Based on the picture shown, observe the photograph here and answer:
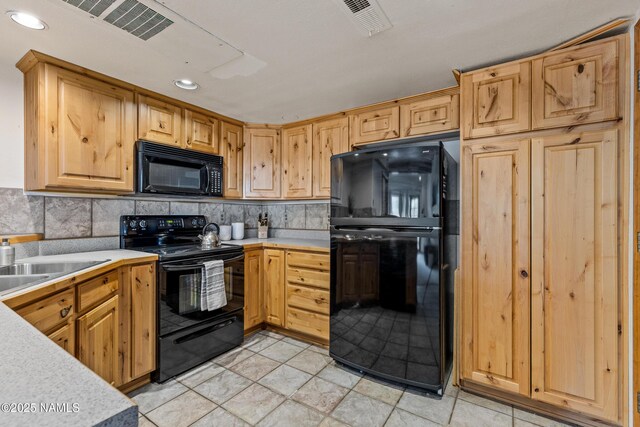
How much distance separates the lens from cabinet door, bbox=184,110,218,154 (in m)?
2.69

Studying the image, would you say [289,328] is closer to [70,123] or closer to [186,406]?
[186,406]

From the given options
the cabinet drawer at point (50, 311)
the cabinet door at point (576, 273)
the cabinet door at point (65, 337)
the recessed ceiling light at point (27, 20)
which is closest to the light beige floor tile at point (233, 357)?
the cabinet door at point (65, 337)

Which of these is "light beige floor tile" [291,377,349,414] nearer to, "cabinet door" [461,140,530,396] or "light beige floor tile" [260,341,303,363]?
"light beige floor tile" [260,341,303,363]

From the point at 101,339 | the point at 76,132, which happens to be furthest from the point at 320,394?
the point at 76,132

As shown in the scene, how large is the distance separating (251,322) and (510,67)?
114 inches

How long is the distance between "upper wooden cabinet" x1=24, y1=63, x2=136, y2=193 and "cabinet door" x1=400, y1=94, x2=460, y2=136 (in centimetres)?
218

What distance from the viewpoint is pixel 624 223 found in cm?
158

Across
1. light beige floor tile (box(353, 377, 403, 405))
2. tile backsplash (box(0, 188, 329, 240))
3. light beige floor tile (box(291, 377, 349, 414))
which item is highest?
tile backsplash (box(0, 188, 329, 240))

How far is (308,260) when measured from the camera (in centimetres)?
271

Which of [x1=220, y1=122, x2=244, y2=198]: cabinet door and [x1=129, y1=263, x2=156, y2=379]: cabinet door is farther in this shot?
[x1=220, y1=122, x2=244, y2=198]: cabinet door

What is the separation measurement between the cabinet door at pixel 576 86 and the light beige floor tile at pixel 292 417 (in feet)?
7.25

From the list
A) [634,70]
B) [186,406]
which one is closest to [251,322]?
[186,406]

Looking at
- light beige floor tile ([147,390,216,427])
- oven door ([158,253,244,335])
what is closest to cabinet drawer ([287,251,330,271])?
oven door ([158,253,244,335])

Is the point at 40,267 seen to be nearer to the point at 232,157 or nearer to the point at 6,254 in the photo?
the point at 6,254
